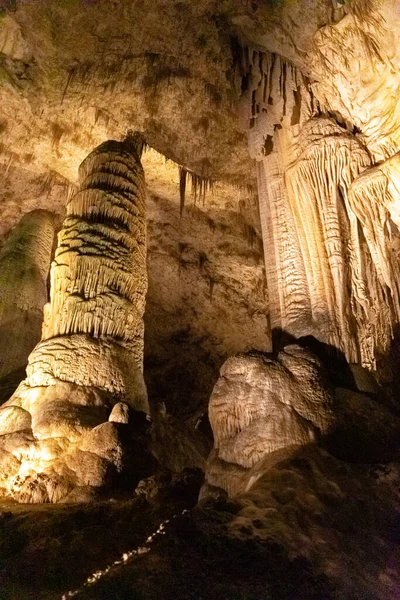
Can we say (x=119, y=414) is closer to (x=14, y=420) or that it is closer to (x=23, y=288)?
(x=14, y=420)

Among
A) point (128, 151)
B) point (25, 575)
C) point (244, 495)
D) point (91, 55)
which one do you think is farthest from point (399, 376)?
point (91, 55)

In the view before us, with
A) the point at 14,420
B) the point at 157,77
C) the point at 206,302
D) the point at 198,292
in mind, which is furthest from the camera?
the point at 206,302

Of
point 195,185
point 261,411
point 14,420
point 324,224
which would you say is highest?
point 195,185

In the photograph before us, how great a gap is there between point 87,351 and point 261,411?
258 cm

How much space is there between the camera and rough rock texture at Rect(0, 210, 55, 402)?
27.5 feet

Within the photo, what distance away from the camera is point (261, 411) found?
3773 mm

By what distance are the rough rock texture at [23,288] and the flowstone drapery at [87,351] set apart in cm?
251

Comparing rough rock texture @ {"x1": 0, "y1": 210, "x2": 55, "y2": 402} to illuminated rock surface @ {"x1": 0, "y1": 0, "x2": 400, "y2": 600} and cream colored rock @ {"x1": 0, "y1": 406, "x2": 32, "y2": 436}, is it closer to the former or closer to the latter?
illuminated rock surface @ {"x1": 0, "y1": 0, "x2": 400, "y2": 600}

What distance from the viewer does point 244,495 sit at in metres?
2.86

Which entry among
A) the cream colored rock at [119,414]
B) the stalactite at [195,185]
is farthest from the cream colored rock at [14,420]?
the stalactite at [195,185]

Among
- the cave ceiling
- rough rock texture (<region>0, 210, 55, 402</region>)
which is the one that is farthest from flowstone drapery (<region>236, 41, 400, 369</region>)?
rough rock texture (<region>0, 210, 55, 402</region>)

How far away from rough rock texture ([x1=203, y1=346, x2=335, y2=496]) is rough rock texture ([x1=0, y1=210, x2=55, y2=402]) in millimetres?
4838

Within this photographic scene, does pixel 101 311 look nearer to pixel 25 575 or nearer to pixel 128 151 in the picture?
pixel 128 151

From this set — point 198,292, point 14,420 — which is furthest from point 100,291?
point 198,292
